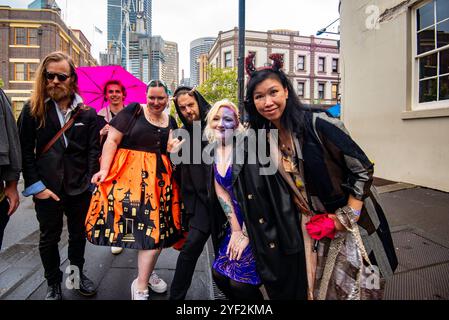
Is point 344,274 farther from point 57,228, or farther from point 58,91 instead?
point 58,91

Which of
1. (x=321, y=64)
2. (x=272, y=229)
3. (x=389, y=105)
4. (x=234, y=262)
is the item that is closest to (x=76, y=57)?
(x=321, y=64)

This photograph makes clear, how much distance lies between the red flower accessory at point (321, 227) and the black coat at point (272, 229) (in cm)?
10

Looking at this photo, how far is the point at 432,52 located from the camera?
5676 millimetres

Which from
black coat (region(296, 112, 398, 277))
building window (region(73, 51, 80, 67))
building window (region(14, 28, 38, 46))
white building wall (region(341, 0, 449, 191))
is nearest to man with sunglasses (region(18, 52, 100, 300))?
black coat (region(296, 112, 398, 277))

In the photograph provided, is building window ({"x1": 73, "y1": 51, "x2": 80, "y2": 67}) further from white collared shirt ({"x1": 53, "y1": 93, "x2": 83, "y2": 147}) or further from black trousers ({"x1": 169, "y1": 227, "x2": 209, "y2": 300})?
black trousers ({"x1": 169, "y1": 227, "x2": 209, "y2": 300})

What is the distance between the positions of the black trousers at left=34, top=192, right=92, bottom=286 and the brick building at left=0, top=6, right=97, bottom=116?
110ft

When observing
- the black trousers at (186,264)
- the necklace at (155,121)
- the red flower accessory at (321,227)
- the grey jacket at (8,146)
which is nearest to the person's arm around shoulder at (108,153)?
the necklace at (155,121)

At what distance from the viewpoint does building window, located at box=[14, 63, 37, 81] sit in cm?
2981

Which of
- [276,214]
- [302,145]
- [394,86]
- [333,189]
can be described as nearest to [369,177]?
[333,189]

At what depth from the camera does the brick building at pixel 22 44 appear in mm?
29375

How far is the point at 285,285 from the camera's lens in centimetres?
172

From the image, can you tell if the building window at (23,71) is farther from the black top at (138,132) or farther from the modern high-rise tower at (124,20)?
the black top at (138,132)
